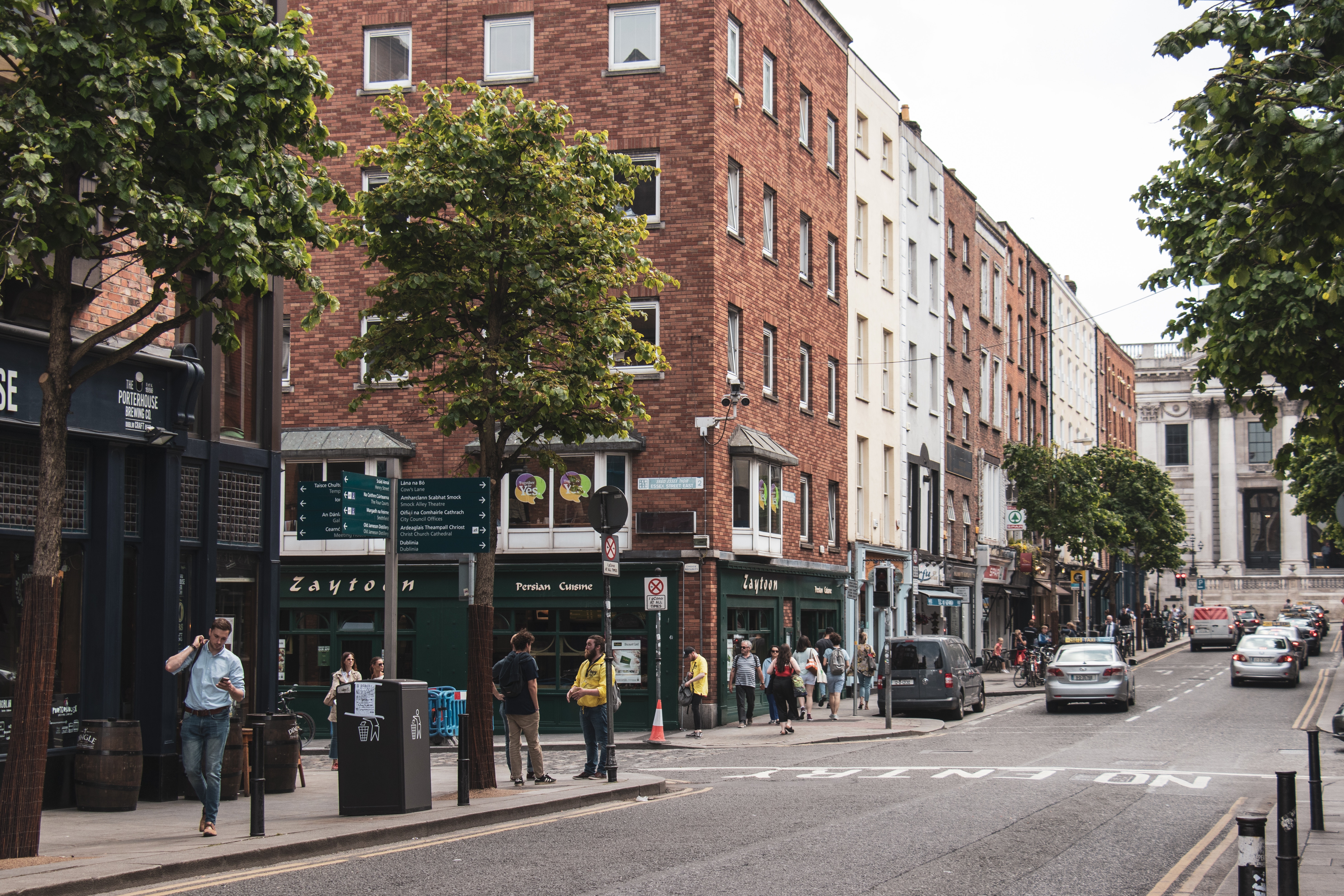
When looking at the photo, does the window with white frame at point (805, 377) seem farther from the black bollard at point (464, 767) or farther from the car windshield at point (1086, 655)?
the black bollard at point (464, 767)

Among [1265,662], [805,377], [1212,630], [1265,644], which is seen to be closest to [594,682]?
[805,377]

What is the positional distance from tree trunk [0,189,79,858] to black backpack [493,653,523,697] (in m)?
6.97

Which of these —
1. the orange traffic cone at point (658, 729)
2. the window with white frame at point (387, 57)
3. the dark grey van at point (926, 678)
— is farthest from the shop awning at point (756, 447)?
the window with white frame at point (387, 57)

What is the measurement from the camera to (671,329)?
3095cm

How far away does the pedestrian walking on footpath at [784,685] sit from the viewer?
2784 cm

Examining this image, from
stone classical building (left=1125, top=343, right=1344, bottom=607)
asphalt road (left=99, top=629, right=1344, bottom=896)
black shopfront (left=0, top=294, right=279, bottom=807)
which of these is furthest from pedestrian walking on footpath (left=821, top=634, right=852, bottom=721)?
stone classical building (left=1125, top=343, right=1344, bottom=607)

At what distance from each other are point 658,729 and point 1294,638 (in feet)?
96.5

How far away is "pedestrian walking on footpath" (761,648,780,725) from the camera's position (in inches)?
1118

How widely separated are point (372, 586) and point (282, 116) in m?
19.9

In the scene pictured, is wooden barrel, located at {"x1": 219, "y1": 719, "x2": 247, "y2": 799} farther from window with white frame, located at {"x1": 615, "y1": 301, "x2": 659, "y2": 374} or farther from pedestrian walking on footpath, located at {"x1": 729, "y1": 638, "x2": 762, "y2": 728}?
window with white frame, located at {"x1": 615, "y1": 301, "x2": 659, "y2": 374}

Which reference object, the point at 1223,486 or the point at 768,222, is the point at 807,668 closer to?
the point at 768,222

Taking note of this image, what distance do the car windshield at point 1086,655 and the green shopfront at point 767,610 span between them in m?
5.98

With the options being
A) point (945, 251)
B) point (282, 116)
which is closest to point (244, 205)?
point (282, 116)

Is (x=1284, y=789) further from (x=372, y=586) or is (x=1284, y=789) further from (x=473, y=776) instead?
(x=372, y=586)
